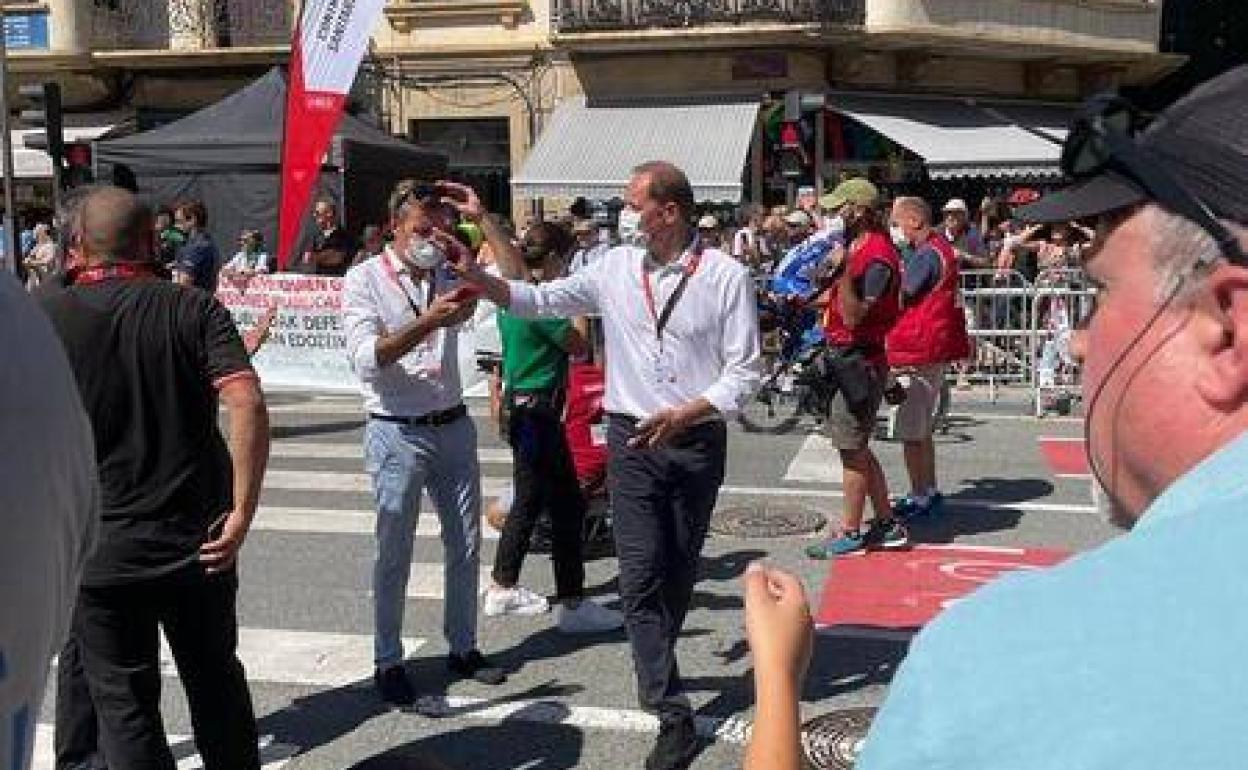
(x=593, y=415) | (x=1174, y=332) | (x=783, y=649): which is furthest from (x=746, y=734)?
(x=1174, y=332)

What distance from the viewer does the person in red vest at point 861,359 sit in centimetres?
716

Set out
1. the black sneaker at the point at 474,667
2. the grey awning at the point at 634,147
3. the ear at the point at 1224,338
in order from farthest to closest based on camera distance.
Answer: the grey awning at the point at 634,147, the black sneaker at the point at 474,667, the ear at the point at 1224,338

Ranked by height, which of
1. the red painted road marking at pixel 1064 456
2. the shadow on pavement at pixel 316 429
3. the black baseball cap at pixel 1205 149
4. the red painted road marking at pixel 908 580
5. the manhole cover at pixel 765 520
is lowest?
the shadow on pavement at pixel 316 429

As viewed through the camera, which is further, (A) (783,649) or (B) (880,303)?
(B) (880,303)

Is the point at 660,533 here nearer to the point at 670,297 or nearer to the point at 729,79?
the point at 670,297

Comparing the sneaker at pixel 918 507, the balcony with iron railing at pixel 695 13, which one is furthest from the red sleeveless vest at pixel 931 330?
the balcony with iron railing at pixel 695 13

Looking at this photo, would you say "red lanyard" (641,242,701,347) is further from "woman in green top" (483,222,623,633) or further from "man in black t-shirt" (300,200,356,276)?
"man in black t-shirt" (300,200,356,276)

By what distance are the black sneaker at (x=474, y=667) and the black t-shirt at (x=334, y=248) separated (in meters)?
10.3

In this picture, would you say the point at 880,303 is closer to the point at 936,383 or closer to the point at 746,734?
the point at 936,383

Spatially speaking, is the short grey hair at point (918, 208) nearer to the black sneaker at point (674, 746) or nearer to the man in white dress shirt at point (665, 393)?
the man in white dress shirt at point (665, 393)

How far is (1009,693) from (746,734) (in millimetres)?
4178

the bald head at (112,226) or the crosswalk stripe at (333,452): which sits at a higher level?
the bald head at (112,226)

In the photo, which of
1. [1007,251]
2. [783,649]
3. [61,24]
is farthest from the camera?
[61,24]

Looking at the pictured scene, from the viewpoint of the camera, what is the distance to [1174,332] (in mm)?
1253
